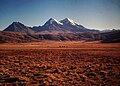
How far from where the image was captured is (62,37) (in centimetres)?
19175

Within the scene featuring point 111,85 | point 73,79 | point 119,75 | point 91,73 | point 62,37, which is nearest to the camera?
point 111,85

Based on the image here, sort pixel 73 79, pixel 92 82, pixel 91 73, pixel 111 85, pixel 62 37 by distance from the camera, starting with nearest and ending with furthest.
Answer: pixel 111 85 → pixel 92 82 → pixel 73 79 → pixel 91 73 → pixel 62 37

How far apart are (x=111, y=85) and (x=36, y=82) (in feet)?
17.3

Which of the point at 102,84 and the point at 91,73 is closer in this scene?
the point at 102,84

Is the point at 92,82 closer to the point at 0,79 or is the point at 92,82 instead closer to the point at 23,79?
the point at 23,79

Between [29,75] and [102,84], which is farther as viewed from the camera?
[29,75]

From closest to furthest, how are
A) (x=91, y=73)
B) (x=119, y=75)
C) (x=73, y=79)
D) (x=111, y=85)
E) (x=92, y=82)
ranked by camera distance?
1. (x=111, y=85)
2. (x=92, y=82)
3. (x=73, y=79)
4. (x=119, y=75)
5. (x=91, y=73)

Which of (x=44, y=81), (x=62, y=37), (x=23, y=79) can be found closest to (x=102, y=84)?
(x=44, y=81)

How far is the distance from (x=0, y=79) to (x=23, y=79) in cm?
184

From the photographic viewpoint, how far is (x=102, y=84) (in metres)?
12.3

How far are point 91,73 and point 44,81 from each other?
15.4 ft

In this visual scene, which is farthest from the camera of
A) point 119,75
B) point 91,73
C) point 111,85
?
point 91,73

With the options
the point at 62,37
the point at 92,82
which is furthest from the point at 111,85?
the point at 62,37

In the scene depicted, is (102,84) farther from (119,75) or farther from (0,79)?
(0,79)
